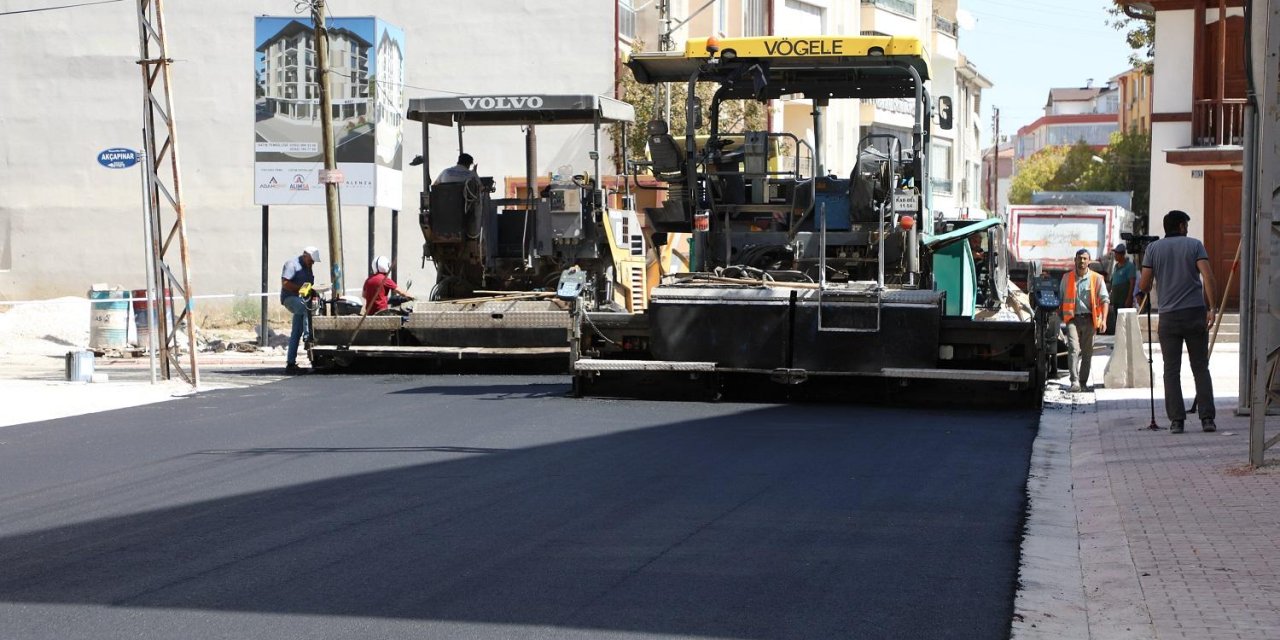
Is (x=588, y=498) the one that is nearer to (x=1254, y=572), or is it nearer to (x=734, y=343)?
(x=1254, y=572)

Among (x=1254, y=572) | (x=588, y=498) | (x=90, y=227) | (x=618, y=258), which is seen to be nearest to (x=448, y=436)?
(x=588, y=498)

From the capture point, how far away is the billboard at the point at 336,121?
2653 cm

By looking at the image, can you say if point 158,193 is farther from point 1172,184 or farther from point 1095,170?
point 1095,170

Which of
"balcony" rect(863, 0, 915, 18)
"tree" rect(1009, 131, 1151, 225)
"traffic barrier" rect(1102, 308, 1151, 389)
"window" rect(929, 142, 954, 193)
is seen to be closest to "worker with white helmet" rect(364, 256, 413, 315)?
"traffic barrier" rect(1102, 308, 1151, 389)

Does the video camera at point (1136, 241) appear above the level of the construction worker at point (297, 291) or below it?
above

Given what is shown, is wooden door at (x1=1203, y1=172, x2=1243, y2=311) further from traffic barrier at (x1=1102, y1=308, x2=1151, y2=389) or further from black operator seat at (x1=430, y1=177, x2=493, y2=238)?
black operator seat at (x1=430, y1=177, x2=493, y2=238)

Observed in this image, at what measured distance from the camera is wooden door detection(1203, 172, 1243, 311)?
1109 inches

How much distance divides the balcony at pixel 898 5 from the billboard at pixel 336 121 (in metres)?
28.9

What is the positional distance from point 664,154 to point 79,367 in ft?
23.7

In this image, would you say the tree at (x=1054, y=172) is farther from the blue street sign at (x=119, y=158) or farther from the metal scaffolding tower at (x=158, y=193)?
the blue street sign at (x=119, y=158)

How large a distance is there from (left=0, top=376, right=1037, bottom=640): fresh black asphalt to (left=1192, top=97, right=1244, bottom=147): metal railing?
1629cm

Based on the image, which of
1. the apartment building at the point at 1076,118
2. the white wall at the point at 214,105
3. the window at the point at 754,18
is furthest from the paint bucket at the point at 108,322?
the apartment building at the point at 1076,118

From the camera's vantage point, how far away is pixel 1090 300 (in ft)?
57.5

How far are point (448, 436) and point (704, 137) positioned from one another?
18.9 ft
